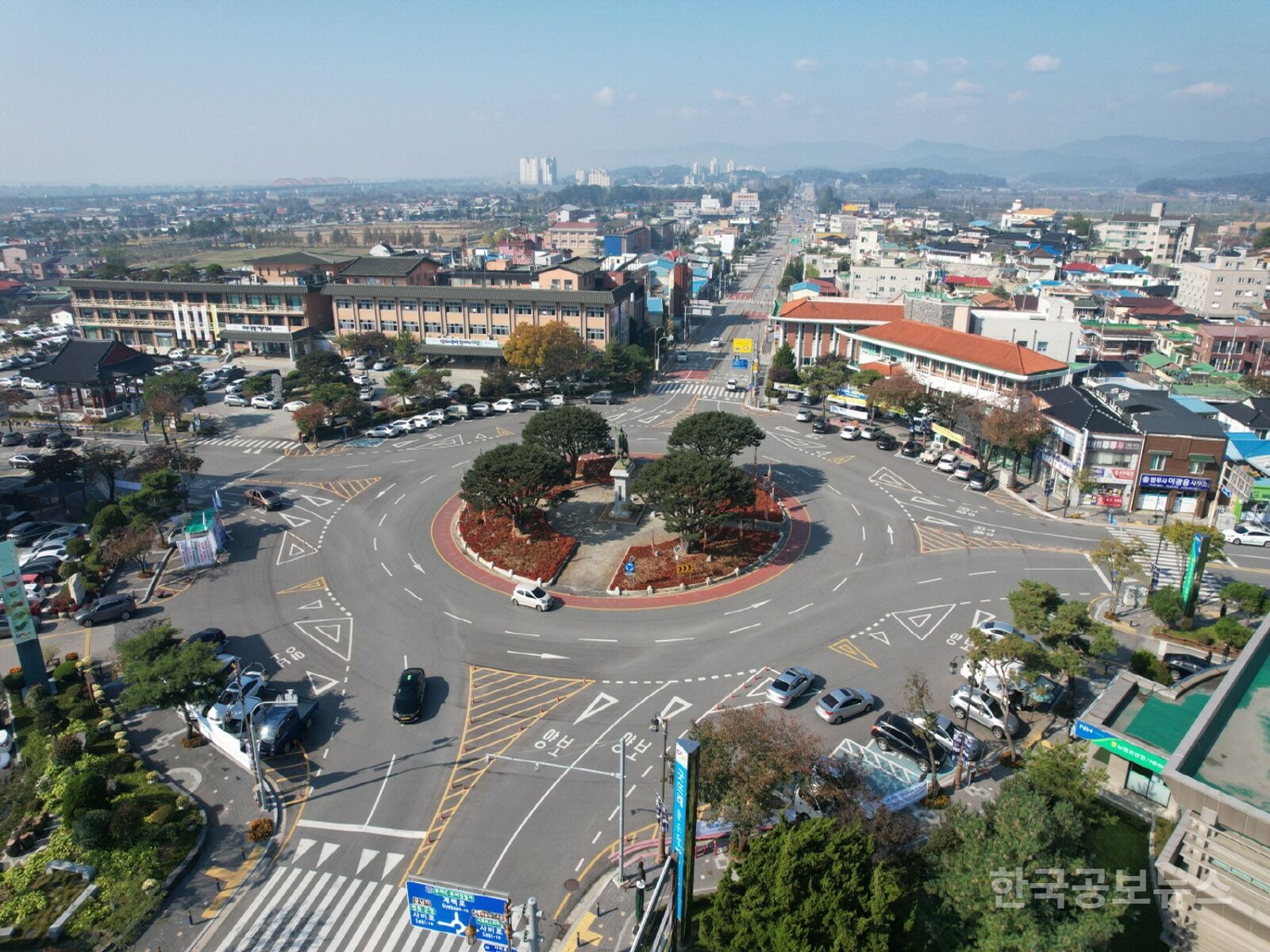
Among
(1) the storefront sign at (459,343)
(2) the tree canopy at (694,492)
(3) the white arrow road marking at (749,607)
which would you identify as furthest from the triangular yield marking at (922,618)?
(1) the storefront sign at (459,343)

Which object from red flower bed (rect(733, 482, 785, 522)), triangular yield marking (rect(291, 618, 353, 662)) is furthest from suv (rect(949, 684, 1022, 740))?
triangular yield marking (rect(291, 618, 353, 662))

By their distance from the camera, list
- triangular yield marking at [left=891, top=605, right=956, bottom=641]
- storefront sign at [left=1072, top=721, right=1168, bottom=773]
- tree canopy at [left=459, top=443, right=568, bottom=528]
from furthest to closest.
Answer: tree canopy at [left=459, top=443, right=568, bottom=528] < triangular yield marking at [left=891, top=605, right=956, bottom=641] < storefront sign at [left=1072, top=721, right=1168, bottom=773]

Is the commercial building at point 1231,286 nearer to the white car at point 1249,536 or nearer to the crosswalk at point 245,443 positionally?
the white car at point 1249,536

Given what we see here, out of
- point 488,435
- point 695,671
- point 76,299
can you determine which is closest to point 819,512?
point 695,671

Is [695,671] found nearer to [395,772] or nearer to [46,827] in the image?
[395,772]

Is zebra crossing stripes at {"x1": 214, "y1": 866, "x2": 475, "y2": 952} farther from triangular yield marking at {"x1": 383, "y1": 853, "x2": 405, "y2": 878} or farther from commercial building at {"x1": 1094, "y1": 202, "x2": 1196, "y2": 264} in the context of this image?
commercial building at {"x1": 1094, "y1": 202, "x2": 1196, "y2": 264}

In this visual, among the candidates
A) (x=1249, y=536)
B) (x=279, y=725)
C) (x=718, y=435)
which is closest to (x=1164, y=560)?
(x=1249, y=536)
